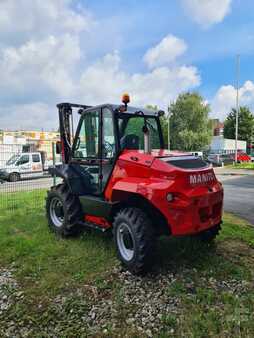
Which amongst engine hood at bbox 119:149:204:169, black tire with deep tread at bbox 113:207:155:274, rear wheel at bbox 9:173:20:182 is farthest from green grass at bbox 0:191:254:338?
rear wheel at bbox 9:173:20:182

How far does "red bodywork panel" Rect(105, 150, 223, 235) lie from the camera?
356 centimetres

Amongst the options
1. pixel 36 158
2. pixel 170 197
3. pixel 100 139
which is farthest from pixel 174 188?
pixel 36 158

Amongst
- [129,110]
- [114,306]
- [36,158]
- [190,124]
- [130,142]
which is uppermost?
[190,124]

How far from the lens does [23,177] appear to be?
685 inches

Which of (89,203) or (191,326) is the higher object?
(89,203)

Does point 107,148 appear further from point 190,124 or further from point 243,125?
point 243,125

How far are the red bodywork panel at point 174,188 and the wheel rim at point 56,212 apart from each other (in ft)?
5.58

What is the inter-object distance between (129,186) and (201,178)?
1.02 m

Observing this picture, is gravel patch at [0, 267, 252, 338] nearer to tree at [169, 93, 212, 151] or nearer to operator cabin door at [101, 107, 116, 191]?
operator cabin door at [101, 107, 116, 191]

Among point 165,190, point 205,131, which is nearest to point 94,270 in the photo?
point 165,190

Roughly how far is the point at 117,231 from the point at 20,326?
172 centimetres

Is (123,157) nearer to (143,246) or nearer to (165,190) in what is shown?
(165,190)

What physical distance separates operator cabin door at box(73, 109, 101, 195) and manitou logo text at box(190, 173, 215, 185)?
1647 millimetres

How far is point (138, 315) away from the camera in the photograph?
295cm
